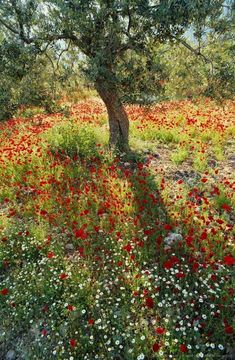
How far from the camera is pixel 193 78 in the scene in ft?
28.8

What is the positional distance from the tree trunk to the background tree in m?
0.75

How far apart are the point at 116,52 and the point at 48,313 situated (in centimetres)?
580

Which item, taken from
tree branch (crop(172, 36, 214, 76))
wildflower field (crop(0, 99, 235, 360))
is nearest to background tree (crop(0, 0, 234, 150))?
tree branch (crop(172, 36, 214, 76))

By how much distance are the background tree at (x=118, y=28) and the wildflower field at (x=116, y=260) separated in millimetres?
2380

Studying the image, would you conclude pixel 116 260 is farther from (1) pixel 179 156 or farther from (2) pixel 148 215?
(1) pixel 179 156

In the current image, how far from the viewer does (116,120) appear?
31.7ft

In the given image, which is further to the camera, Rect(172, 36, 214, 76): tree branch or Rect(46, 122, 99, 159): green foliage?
Rect(46, 122, 99, 159): green foliage

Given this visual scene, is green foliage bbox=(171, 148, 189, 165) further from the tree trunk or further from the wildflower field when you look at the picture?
the tree trunk

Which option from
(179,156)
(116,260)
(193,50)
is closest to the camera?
(116,260)

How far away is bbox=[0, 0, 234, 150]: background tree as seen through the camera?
6.20m

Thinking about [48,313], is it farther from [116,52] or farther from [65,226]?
[116,52]

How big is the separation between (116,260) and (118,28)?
4729mm

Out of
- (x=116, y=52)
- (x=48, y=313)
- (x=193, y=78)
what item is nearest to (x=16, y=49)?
(x=116, y=52)

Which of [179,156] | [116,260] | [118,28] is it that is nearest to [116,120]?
[179,156]
